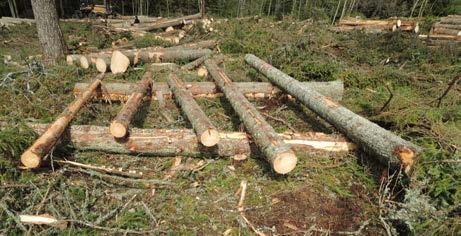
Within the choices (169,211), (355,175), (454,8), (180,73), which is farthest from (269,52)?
(454,8)

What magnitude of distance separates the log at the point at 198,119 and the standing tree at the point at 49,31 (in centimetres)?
403

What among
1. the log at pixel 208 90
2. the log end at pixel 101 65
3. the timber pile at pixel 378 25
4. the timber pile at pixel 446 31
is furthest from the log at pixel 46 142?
the timber pile at pixel 378 25

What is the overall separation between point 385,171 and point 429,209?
0.84 meters

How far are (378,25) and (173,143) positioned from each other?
13.3m

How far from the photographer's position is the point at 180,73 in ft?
25.9

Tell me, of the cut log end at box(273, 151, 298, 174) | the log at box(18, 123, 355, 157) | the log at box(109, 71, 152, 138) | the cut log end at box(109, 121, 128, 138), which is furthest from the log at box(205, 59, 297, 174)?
the cut log end at box(109, 121, 128, 138)

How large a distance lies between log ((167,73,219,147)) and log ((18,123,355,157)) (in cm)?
24

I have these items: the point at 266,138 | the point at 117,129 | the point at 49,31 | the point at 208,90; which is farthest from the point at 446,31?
the point at 49,31

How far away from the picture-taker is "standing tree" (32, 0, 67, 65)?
7.88 m

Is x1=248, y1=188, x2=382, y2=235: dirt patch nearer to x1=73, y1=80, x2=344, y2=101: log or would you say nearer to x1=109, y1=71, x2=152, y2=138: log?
x1=109, y1=71, x2=152, y2=138: log

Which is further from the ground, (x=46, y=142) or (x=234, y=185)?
(x=46, y=142)

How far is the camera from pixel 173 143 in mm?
4418

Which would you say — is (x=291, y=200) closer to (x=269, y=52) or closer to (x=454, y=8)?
(x=269, y=52)

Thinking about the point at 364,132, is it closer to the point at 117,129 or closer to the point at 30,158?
the point at 117,129
